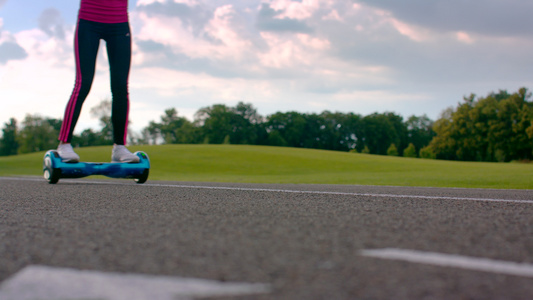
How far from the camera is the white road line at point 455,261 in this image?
4.76 feet

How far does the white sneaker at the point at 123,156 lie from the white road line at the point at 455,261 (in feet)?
16.2

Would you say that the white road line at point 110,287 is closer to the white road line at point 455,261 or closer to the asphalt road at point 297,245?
the asphalt road at point 297,245

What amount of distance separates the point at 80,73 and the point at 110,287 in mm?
5150

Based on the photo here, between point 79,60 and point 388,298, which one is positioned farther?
point 79,60

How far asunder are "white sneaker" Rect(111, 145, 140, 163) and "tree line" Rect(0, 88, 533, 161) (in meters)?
69.4

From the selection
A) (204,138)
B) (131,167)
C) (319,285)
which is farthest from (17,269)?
(204,138)

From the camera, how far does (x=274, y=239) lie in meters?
1.94

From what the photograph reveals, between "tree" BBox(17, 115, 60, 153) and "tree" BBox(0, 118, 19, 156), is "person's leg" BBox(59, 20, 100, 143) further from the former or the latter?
"tree" BBox(0, 118, 19, 156)

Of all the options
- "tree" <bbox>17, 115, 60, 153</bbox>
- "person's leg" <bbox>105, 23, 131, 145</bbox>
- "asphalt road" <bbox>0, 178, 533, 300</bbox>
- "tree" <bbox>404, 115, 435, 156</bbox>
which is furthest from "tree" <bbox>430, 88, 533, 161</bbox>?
"tree" <bbox>17, 115, 60, 153</bbox>

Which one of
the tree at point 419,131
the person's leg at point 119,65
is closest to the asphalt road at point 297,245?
the person's leg at point 119,65

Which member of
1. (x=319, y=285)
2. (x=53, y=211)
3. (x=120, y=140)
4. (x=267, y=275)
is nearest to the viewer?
(x=319, y=285)

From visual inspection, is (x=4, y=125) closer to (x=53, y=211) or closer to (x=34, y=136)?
(x=34, y=136)

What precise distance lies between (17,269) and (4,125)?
436 feet

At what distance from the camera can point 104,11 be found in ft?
19.6
